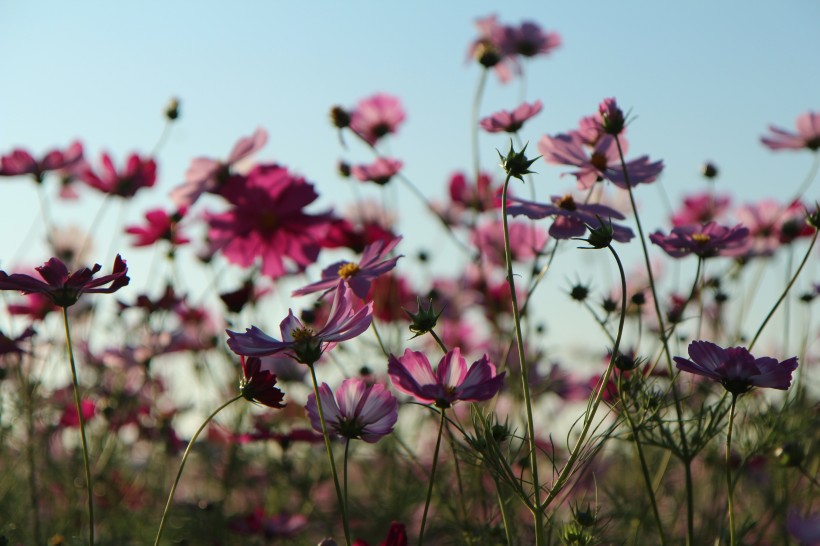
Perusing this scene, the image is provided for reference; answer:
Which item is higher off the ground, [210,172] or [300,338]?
[210,172]

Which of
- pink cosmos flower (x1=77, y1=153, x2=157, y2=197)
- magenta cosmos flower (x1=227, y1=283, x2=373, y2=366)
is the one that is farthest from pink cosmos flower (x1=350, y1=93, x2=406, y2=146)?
magenta cosmos flower (x1=227, y1=283, x2=373, y2=366)

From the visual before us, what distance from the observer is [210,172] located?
143 centimetres

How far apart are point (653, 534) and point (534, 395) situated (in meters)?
0.44

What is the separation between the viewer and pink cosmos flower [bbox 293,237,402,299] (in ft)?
3.10

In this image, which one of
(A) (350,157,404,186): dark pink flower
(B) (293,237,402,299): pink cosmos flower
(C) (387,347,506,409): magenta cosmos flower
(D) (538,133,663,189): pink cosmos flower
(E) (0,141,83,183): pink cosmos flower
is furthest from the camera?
(E) (0,141,83,183): pink cosmos flower

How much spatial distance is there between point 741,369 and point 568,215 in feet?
0.85

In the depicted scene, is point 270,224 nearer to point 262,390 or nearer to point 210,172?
point 210,172

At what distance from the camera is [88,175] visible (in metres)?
1.52

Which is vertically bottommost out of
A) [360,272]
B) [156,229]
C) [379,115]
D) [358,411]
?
[358,411]

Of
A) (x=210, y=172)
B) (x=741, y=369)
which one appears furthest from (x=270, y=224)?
(x=741, y=369)

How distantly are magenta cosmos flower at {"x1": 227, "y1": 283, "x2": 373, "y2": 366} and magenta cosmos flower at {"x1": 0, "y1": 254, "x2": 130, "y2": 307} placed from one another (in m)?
0.12

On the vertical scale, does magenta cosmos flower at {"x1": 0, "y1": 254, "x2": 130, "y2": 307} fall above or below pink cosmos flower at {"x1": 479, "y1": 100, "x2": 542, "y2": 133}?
below

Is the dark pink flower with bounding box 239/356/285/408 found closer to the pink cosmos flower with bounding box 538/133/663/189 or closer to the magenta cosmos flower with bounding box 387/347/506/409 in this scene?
the magenta cosmos flower with bounding box 387/347/506/409

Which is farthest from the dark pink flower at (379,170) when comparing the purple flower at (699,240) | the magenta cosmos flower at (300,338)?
the magenta cosmos flower at (300,338)
